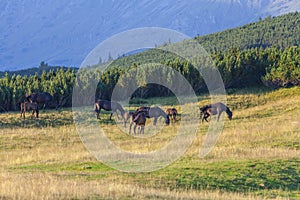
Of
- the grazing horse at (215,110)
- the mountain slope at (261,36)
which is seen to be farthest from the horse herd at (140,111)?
the mountain slope at (261,36)

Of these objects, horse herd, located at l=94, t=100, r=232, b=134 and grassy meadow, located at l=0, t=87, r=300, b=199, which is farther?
horse herd, located at l=94, t=100, r=232, b=134

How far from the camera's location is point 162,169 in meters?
23.1

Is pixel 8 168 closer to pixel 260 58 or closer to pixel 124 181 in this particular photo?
pixel 124 181

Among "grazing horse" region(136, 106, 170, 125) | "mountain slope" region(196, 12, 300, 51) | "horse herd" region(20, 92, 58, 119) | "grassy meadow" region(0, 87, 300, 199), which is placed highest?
"mountain slope" region(196, 12, 300, 51)

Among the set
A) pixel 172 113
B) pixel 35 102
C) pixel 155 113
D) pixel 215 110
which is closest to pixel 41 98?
pixel 35 102

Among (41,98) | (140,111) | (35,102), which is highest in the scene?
(41,98)

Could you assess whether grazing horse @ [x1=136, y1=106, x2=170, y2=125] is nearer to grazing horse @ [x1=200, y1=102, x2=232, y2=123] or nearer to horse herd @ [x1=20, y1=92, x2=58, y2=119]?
grazing horse @ [x1=200, y1=102, x2=232, y2=123]

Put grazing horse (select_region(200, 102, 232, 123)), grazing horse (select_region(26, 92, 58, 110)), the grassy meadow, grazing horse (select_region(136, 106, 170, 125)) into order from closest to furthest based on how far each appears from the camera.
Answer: the grassy meadow
grazing horse (select_region(136, 106, 170, 125))
grazing horse (select_region(200, 102, 232, 123))
grazing horse (select_region(26, 92, 58, 110))

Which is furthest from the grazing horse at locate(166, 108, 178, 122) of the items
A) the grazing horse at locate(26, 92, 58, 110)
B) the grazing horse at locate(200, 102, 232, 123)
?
the grazing horse at locate(26, 92, 58, 110)

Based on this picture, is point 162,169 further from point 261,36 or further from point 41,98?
point 261,36

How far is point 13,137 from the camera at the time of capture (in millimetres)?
36812

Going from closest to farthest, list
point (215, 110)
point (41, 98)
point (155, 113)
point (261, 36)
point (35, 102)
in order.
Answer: point (155, 113) < point (215, 110) < point (35, 102) < point (41, 98) < point (261, 36)

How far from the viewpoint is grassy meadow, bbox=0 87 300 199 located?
17922 millimetres

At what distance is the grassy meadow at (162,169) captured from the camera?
17922 mm
